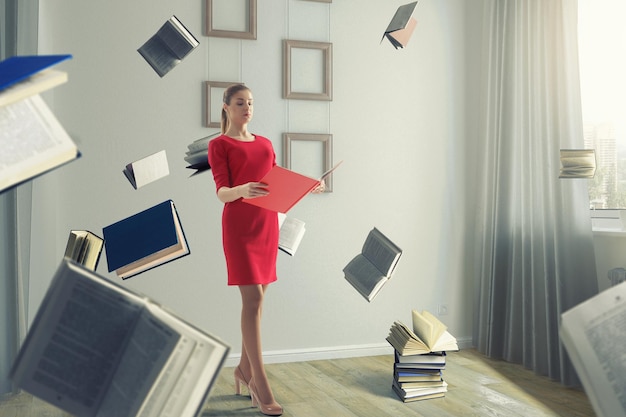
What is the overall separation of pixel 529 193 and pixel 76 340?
317 centimetres

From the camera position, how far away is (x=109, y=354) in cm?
120

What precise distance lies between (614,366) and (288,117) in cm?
299

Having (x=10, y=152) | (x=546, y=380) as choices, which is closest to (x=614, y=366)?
(x=10, y=152)

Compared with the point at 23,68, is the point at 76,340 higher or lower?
lower

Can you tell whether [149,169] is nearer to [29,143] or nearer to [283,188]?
[283,188]

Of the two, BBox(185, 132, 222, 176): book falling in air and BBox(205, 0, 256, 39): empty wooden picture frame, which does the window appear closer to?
BBox(205, 0, 256, 39): empty wooden picture frame

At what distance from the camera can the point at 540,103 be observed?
3.75m

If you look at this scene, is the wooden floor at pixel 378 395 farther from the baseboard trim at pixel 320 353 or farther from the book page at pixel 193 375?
the book page at pixel 193 375

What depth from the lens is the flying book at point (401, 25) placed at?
10.1ft

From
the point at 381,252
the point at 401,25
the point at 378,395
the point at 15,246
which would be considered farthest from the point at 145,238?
the point at 401,25

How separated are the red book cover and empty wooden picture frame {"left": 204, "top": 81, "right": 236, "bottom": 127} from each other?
1156 mm

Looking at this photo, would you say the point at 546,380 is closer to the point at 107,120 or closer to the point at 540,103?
the point at 540,103

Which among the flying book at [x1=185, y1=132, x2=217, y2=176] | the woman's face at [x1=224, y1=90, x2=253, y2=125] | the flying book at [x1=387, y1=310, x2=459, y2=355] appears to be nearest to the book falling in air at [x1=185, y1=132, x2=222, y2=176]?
the flying book at [x1=185, y1=132, x2=217, y2=176]

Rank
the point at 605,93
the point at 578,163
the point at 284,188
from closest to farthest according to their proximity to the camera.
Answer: the point at 284,188
the point at 578,163
the point at 605,93
